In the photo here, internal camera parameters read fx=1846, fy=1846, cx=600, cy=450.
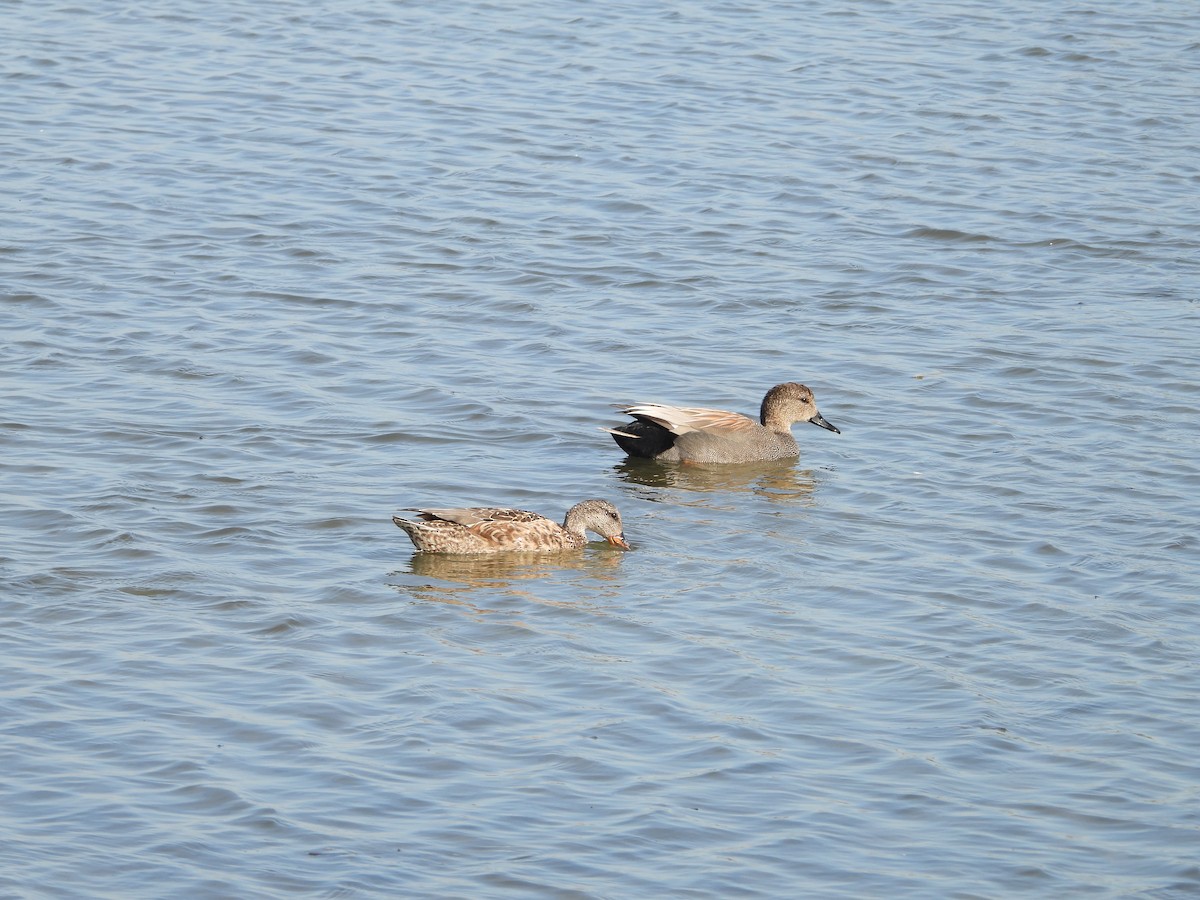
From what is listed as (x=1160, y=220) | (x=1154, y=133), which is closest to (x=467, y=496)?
(x=1160, y=220)

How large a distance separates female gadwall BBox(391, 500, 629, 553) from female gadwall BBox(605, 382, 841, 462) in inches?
56.9

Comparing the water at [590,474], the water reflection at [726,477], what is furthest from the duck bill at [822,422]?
the water reflection at [726,477]

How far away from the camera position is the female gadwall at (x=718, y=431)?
37.6 ft

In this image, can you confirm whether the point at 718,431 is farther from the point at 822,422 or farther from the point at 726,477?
the point at 822,422

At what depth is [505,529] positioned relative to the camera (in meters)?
9.72

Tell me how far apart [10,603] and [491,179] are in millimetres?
9677

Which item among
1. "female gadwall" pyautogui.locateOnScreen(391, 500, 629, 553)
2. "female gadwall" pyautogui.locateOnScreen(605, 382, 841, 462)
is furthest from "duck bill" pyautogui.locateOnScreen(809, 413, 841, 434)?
"female gadwall" pyautogui.locateOnScreen(391, 500, 629, 553)

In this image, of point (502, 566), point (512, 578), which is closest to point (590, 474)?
point (502, 566)

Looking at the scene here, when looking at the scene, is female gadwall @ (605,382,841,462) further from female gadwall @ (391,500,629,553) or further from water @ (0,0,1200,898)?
female gadwall @ (391,500,629,553)

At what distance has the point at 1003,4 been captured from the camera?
25031mm

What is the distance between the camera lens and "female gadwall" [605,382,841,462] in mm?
11469

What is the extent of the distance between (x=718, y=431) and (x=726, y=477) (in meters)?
0.36

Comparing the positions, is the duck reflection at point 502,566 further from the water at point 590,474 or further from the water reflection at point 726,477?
the water reflection at point 726,477

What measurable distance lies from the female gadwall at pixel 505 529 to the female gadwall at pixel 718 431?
4.74ft
